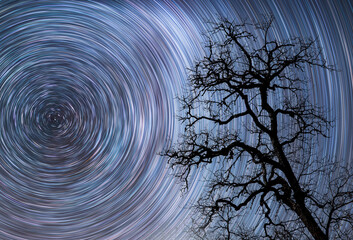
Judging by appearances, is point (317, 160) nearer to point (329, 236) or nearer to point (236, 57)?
point (329, 236)

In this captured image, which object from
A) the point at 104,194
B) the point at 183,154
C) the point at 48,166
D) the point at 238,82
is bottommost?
the point at 183,154

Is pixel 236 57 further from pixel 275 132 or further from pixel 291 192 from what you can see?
pixel 291 192

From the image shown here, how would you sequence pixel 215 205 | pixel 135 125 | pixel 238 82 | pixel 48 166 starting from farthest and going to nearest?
pixel 48 166 → pixel 135 125 → pixel 238 82 → pixel 215 205

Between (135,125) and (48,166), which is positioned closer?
(135,125)

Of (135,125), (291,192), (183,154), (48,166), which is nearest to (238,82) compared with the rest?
(183,154)

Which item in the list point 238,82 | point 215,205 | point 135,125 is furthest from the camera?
point 135,125

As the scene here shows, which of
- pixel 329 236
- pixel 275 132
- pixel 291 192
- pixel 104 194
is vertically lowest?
pixel 329 236

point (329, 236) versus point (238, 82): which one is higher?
point (238, 82)

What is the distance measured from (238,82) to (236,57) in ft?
2.10

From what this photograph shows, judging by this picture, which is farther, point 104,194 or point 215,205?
point 104,194

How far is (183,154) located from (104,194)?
11597 millimetres

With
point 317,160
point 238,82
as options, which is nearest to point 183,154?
point 238,82

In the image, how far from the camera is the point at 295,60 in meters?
10.2

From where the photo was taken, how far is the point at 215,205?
9.75 m
